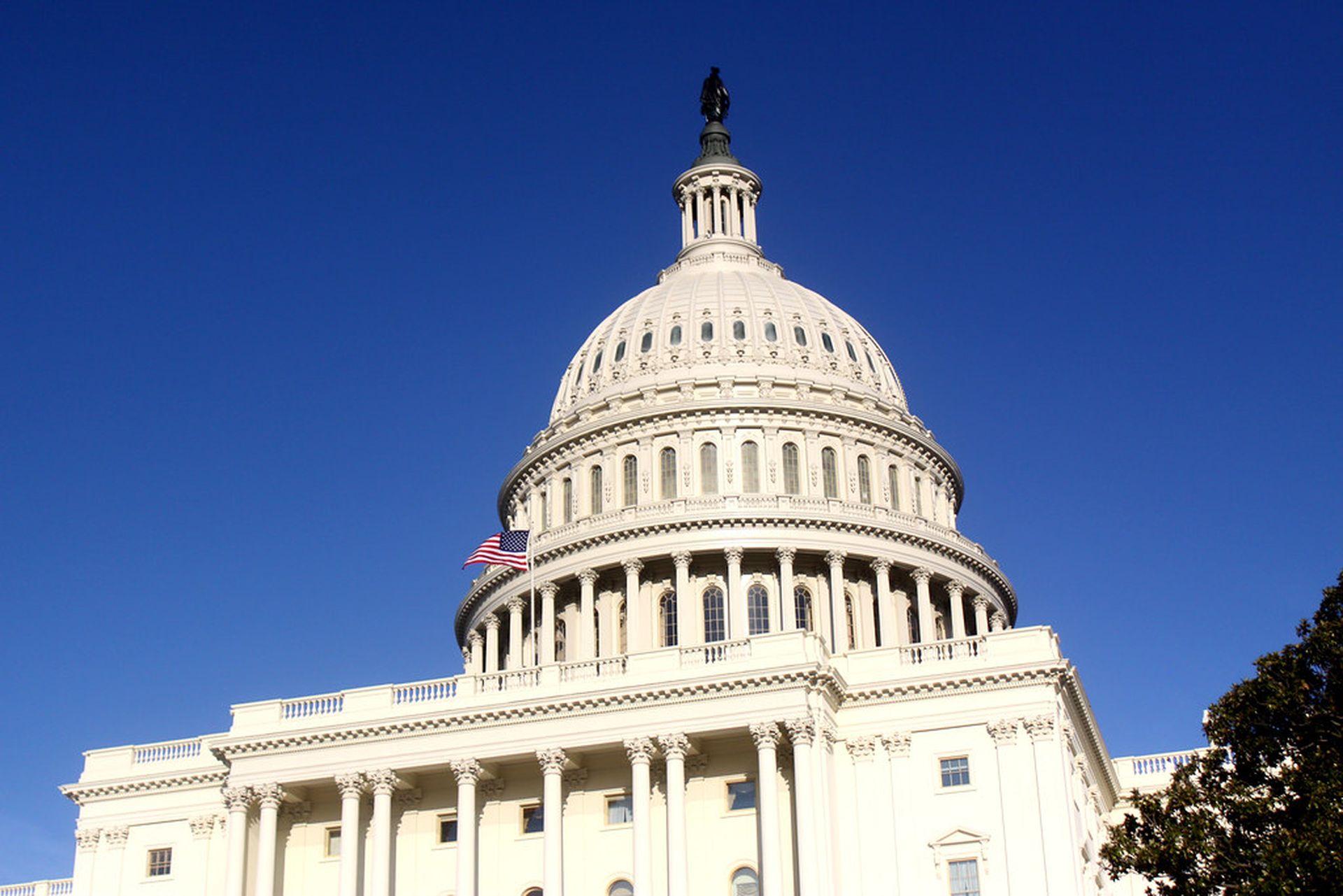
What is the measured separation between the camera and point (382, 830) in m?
60.5

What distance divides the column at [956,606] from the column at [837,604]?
6.22m

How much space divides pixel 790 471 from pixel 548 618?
13.4 m

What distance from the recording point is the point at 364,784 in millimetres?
61688

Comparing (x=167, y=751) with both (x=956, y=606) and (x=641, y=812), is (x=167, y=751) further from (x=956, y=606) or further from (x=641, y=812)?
(x=956, y=606)

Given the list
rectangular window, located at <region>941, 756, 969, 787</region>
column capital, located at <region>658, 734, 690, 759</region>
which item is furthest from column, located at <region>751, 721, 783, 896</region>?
rectangular window, located at <region>941, 756, 969, 787</region>

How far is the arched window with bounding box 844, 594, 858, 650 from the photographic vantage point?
259 feet

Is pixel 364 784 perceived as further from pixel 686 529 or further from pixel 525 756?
pixel 686 529

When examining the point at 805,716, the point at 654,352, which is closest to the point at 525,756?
the point at 805,716

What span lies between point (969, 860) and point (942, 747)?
3888 mm

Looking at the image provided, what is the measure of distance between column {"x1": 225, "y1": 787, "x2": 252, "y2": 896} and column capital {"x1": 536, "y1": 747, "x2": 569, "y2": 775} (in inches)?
319

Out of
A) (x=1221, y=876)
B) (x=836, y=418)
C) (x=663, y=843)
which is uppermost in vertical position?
(x=836, y=418)

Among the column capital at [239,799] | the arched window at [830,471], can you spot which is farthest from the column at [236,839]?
the arched window at [830,471]

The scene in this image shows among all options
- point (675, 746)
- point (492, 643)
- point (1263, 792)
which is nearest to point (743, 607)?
point (492, 643)

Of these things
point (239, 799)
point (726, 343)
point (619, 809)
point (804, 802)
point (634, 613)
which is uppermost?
point (726, 343)
